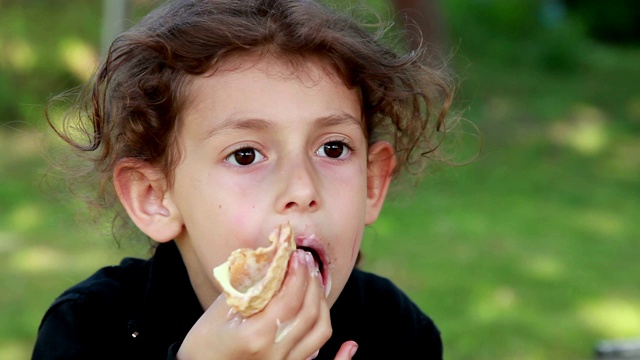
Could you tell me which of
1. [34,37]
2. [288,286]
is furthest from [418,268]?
[34,37]

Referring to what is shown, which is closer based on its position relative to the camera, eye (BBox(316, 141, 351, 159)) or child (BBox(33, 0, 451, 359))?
child (BBox(33, 0, 451, 359))

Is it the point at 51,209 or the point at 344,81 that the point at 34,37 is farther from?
the point at 344,81

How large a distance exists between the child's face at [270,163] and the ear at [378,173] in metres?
0.32

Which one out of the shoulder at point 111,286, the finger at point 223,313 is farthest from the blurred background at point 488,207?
the finger at point 223,313

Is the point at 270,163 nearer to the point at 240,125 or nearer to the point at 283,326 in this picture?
the point at 240,125

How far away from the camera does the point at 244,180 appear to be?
211cm

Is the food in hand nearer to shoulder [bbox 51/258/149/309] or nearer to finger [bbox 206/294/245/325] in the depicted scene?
finger [bbox 206/294/245/325]

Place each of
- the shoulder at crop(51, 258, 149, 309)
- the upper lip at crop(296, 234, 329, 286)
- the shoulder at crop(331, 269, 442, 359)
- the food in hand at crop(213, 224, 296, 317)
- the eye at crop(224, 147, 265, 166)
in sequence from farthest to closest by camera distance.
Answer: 1. the shoulder at crop(331, 269, 442, 359)
2. the shoulder at crop(51, 258, 149, 309)
3. the eye at crop(224, 147, 265, 166)
4. the upper lip at crop(296, 234, 329, 286)
5. the food in hand at crop(213, 224, 296, 317)

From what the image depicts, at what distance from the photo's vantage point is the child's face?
6.75 feet

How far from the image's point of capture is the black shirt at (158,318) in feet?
7.57

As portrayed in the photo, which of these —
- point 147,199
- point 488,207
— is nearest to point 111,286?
point 147,199

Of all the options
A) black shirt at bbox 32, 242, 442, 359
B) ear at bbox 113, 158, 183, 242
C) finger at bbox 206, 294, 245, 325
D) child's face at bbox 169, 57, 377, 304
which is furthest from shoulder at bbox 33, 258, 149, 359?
finger at bbox 206, 294, 245, 325

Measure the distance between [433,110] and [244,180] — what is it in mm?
939

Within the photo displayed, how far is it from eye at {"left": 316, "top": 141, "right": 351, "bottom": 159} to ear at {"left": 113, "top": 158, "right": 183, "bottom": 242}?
38 centimetres
